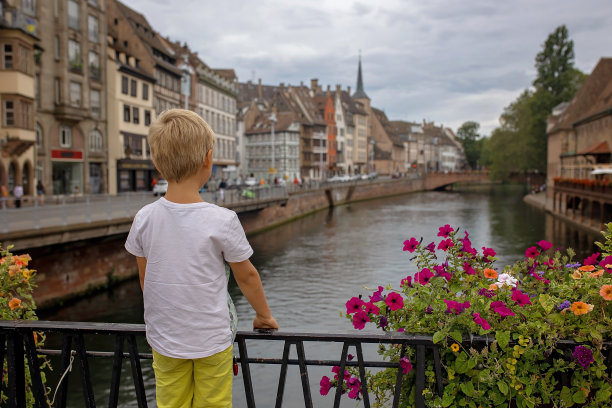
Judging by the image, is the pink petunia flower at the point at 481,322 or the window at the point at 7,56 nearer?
the pink petunia flower at the point at 481,322

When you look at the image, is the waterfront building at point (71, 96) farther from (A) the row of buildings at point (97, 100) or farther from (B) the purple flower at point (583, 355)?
(B) the purple flower at point (583, 355)

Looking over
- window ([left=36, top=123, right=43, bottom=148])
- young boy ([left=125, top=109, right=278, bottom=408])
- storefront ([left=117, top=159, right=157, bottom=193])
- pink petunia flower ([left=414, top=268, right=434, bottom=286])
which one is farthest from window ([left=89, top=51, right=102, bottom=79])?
young boy ([left=125, top=109, right=278, bottom=408])

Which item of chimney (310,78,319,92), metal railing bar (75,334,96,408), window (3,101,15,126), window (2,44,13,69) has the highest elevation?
chimney (310,78,319,92)

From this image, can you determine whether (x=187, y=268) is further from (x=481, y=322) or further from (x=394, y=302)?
(x=481, y=322)

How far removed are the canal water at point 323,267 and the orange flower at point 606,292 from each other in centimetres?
119

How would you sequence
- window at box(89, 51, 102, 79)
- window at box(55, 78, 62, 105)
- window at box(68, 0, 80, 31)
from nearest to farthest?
window at box(55, 78, 62, 105) → window at box(68, 0, 80, 31) → window at box(89, 51, 102, 79)

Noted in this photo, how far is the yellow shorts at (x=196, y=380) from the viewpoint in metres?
2.65

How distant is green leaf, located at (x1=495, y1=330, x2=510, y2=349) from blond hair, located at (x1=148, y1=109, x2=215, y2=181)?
5.08 feet

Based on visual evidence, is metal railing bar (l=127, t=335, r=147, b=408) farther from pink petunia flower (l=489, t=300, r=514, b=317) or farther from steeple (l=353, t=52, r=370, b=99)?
steeple (l=353, t=52, r=370, b=99)

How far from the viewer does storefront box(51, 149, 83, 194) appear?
117 ft

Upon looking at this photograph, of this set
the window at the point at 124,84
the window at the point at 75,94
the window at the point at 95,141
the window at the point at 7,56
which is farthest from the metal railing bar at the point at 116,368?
the window at the point at 124,84

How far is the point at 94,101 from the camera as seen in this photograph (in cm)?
3878

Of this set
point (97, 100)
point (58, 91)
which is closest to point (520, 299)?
point (58, 91)

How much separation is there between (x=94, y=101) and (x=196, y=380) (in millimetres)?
38872
